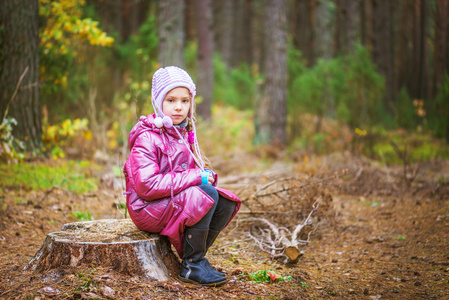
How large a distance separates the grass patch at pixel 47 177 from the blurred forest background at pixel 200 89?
23cm

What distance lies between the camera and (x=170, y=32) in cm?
893

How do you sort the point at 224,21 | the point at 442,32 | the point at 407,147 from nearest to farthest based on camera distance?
the point at 407,147 < the point at 442,32 < the point at 224,21

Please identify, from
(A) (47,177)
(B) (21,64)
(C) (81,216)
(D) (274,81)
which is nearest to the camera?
(C) (81,216)

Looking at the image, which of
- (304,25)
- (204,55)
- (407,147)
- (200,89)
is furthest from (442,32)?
(304,25)

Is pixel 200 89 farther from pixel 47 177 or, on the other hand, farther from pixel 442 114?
pixel 47 177

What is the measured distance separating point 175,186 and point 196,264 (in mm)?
604

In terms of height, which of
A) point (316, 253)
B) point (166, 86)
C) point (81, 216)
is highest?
point (166, 86)

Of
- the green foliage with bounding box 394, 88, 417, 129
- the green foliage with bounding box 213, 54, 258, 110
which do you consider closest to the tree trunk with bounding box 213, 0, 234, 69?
the green foliage with bounding box 213, 54, 258, 110

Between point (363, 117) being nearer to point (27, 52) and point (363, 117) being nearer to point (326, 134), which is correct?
point (326, 134)

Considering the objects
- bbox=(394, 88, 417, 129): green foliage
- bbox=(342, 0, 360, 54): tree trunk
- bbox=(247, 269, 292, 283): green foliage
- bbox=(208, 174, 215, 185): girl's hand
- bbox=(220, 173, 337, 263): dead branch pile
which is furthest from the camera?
bbox=(342, 0, 360, 54): tree trunk

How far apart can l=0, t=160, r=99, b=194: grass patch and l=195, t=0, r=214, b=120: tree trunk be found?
8365mm

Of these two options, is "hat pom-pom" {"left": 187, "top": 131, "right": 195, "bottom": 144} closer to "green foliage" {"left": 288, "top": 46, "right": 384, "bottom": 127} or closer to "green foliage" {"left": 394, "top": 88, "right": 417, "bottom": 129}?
"green foliage" {"left": 288, "top": 46, "right": 384, "bottom": 127}

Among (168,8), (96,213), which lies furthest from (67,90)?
(96,213)

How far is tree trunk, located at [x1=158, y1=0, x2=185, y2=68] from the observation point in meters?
8.80
